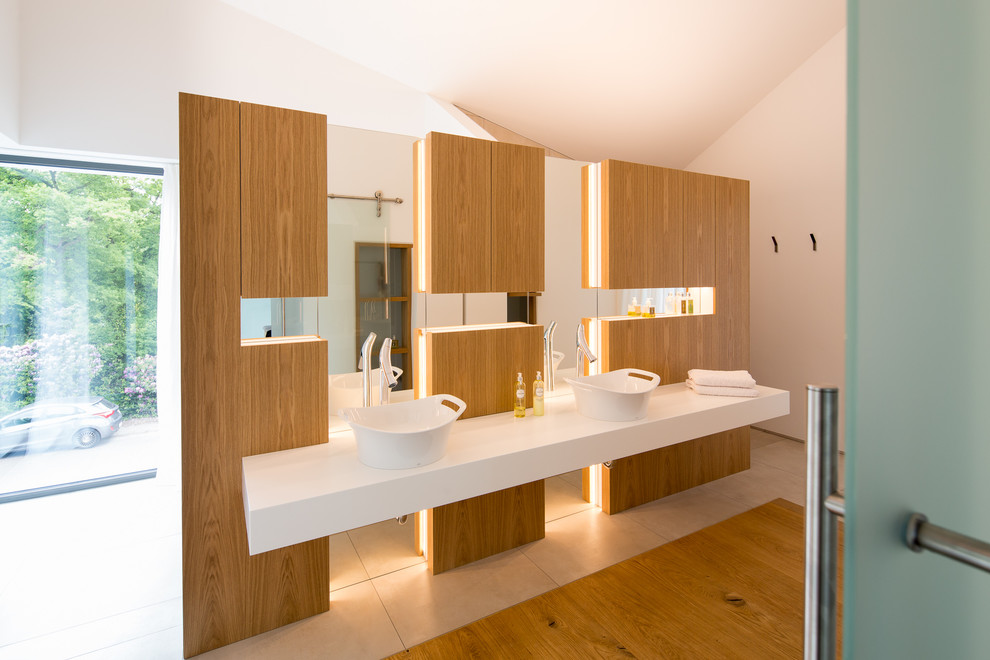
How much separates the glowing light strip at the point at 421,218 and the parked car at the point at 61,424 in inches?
99.9

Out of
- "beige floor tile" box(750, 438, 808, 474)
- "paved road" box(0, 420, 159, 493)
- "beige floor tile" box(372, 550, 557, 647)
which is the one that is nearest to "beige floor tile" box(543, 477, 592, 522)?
"beige floor tile" box(372, 550, 557, 647)

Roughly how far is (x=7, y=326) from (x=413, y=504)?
9.86 feet

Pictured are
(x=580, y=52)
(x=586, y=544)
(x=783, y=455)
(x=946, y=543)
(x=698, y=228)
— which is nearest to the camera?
(x=946, y=543)

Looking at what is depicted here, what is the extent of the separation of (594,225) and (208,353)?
2.11 m

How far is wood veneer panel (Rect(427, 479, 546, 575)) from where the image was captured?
→ 96.3 inches

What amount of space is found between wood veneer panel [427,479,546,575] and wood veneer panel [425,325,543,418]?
18.0 inches

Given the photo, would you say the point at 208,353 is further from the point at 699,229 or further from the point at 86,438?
the point at 699,229

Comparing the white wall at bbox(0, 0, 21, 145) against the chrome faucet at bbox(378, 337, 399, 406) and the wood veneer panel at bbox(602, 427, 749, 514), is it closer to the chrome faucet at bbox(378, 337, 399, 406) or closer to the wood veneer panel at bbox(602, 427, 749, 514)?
the chrome faucet at bbox(378, 337, 399, 406)

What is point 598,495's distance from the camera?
3.14m

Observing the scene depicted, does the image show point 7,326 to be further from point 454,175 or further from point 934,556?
point 934,556

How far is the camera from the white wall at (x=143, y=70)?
2.81 meters

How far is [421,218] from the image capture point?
242 centimetres

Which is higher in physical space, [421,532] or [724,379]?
[724,379]

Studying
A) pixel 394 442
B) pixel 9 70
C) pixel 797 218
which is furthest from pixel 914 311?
pixel 797 218
